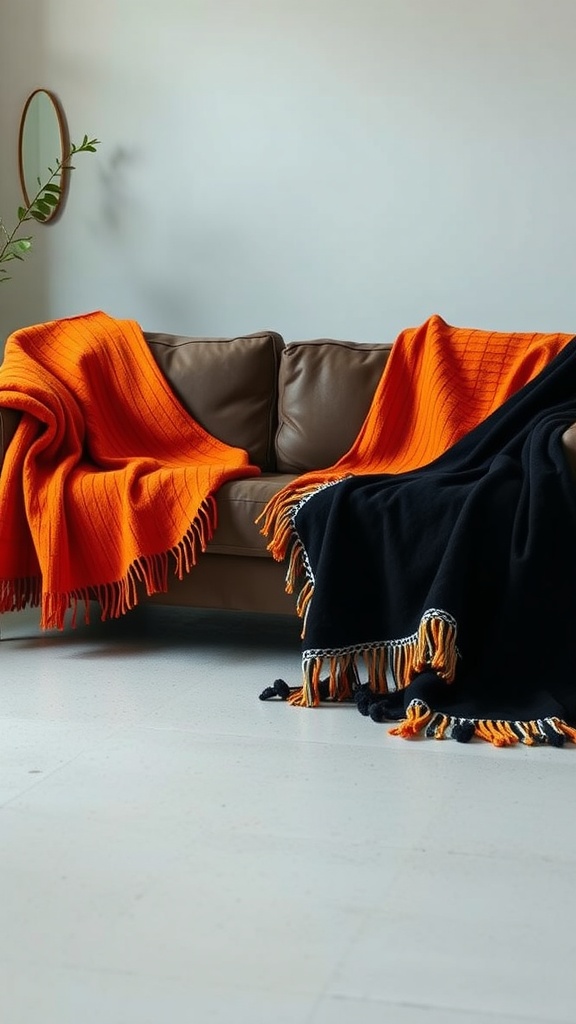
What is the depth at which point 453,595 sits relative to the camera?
2.61 metres

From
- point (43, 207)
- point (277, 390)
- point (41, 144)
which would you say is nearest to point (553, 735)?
point (277, 390)

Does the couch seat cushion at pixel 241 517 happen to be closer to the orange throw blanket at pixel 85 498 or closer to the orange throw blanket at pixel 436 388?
the orange throw blanket at pixel 85 498

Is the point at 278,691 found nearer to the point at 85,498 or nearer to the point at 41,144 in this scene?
the point at 85,498

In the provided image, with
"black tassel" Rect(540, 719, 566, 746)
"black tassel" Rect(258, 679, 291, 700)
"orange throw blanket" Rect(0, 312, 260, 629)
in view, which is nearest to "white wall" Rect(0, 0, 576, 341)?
"orange throw blanket" Rect(0, 312, 260, 629)

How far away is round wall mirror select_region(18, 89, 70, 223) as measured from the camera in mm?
4449

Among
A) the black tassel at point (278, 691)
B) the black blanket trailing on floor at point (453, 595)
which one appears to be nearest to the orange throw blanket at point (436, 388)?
the black blanket trailing on floor at point (453, 595)

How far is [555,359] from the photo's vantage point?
3.12 metres

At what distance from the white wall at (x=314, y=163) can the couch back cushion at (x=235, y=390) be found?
60 cm

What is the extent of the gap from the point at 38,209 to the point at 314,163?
38.7 inches

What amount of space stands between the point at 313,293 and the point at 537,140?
2.84 ft

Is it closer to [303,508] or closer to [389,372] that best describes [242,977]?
[303,508]

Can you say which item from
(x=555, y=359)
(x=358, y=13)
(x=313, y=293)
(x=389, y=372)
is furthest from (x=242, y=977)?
(x=358, y=13)

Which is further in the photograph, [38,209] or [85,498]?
[38,209]

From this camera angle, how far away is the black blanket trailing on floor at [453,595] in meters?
2.58
